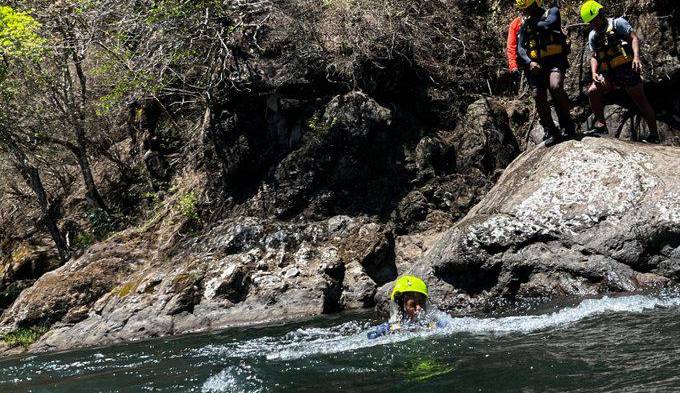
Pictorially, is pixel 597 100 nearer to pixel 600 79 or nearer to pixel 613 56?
pixel 600 79

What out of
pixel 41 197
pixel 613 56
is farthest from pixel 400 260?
pixel 41 197

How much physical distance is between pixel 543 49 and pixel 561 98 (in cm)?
73

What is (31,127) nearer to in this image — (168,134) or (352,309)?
(168,134)

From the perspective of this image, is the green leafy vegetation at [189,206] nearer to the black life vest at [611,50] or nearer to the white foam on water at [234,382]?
the white foam on water at [234,382]

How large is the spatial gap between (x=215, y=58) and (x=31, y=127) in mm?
4965

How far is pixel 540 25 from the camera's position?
885 cm

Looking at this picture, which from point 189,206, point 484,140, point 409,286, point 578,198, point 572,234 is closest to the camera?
point 409,286

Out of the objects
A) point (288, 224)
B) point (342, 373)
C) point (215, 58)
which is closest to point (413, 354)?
point (342, 373)

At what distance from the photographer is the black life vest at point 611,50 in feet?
29.4

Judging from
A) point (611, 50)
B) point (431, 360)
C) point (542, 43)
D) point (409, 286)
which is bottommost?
point (431, 360)

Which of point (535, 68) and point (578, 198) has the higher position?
point (535, 68)


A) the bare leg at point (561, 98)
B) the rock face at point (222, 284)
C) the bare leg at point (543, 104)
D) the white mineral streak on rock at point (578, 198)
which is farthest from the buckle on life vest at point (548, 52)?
the rock face at point (222, 284)

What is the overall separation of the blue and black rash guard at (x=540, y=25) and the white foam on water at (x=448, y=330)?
11.4 feet

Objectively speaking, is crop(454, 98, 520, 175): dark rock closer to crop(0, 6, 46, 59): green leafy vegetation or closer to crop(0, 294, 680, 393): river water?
crop(0, 294, 680, 393): river water
